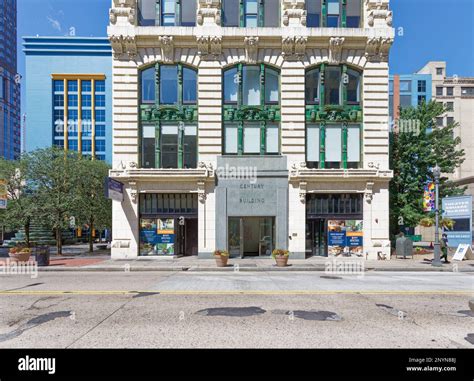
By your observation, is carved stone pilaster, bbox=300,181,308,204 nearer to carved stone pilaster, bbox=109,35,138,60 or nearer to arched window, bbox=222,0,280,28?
arched window, bbox=222,0,280,28

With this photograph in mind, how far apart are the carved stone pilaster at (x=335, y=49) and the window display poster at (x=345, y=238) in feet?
36.8

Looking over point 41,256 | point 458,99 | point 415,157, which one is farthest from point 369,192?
point 458,99

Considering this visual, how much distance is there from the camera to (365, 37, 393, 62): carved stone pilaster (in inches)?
771

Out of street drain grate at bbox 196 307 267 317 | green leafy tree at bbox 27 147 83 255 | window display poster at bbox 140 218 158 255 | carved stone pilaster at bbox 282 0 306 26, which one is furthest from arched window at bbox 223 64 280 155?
street drain grate at bbox 196 307 267 317

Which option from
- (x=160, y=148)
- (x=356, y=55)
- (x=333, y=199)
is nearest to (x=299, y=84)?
(x=356, y=55)

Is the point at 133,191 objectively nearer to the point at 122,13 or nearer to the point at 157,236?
the point at 157,236

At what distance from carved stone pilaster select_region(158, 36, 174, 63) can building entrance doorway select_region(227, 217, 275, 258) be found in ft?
38.9

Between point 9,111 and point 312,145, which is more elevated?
point 9,111

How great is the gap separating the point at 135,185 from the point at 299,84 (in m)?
13.2

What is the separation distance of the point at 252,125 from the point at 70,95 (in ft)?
157

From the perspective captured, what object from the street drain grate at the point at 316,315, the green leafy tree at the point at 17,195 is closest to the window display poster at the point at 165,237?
the green leafy tree at the point at 17,195

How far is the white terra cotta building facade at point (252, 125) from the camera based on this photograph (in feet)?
64.2

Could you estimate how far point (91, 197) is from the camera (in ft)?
78.2
